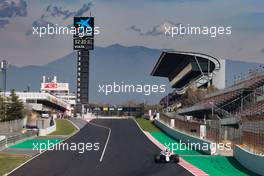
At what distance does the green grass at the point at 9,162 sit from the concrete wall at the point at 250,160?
13.5m

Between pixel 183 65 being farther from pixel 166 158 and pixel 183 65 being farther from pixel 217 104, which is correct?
pixel 166 158

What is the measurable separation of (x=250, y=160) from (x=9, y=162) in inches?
582

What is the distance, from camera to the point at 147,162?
35.9 meters

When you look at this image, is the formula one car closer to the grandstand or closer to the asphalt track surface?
the asphalt track surface

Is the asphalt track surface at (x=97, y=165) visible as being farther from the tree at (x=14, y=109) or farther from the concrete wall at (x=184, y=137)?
the tree at (x=14, y=109)

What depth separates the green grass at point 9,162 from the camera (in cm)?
3144

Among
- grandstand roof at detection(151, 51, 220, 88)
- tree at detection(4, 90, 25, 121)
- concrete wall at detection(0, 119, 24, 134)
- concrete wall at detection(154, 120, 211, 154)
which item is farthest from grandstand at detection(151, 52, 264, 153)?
tree at detection(4, 90, 25, 121)

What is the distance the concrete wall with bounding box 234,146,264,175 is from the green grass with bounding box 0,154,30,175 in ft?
44.3

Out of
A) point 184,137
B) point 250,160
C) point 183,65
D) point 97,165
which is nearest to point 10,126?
point 184,137

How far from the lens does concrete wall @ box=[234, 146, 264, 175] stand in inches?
1174

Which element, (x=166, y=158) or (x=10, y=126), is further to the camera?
(x=10, y=126)

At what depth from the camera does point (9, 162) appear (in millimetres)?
35375

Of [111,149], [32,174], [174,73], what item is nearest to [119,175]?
[32,174]

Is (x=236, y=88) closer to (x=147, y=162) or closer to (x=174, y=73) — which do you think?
(x=147, y=162)
